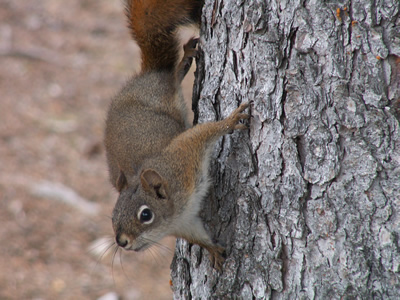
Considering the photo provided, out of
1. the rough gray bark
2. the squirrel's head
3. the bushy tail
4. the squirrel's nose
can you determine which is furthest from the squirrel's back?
the rough gray bark

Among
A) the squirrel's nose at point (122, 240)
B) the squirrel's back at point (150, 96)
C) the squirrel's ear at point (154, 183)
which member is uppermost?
the squirrel's back at point (150, 96)

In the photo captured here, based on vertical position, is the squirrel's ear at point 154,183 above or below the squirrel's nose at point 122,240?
above

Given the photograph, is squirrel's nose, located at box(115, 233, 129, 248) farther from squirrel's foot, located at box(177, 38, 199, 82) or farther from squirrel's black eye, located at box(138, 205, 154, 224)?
squirrel's foot, located at box(177, 38, 199, 82)

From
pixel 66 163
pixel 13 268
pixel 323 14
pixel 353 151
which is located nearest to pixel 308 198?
pixel 353 151

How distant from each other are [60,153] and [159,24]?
273cm

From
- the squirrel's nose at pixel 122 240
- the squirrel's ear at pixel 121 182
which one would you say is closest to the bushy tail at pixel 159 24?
the squirrel's ear at pixel 121 182

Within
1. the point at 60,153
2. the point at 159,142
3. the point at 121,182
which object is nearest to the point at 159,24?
the point at 159,142

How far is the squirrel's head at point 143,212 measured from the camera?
2.19 m

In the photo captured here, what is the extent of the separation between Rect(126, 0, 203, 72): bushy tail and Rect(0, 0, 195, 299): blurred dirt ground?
1002mm

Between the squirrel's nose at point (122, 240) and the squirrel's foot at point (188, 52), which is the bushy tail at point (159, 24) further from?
the squirrel's nose at point (122, 240)

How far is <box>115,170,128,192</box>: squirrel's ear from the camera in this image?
2.34m

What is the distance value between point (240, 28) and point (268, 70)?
0.66ft

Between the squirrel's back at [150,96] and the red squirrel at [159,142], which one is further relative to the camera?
the squirrel's back at [150,96]

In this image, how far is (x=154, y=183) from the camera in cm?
228
